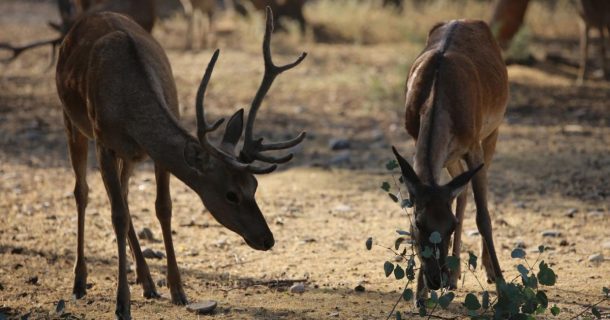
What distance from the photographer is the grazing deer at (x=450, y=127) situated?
5.35 metres

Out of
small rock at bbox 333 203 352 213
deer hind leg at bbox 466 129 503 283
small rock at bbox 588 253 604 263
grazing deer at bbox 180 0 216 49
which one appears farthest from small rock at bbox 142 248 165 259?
grazing deer at bbox 180 0 216 49

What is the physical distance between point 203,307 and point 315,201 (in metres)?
3.11

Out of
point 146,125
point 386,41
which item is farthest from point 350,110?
point 146,125

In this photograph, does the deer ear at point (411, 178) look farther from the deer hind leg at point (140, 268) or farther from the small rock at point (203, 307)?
the deer hind leg at point (140, 268)

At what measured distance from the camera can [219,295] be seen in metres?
6.31

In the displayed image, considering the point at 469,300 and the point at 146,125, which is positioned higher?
the point at 146,125

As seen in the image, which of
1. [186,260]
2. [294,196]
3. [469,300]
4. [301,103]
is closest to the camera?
[469,300]

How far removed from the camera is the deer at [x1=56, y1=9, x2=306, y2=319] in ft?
17.8

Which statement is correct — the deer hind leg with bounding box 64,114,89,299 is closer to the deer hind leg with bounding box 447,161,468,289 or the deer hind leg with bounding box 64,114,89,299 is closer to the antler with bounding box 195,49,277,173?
the antler with bounding box 195,49,277,173

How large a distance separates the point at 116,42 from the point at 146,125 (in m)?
0.80

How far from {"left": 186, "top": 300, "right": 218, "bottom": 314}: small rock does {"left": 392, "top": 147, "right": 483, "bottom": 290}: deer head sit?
129cm

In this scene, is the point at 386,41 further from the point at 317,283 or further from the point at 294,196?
the point at 317,283

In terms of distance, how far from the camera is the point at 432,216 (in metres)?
5.32

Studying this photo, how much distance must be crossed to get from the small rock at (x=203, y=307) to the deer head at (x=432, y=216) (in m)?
1.29
